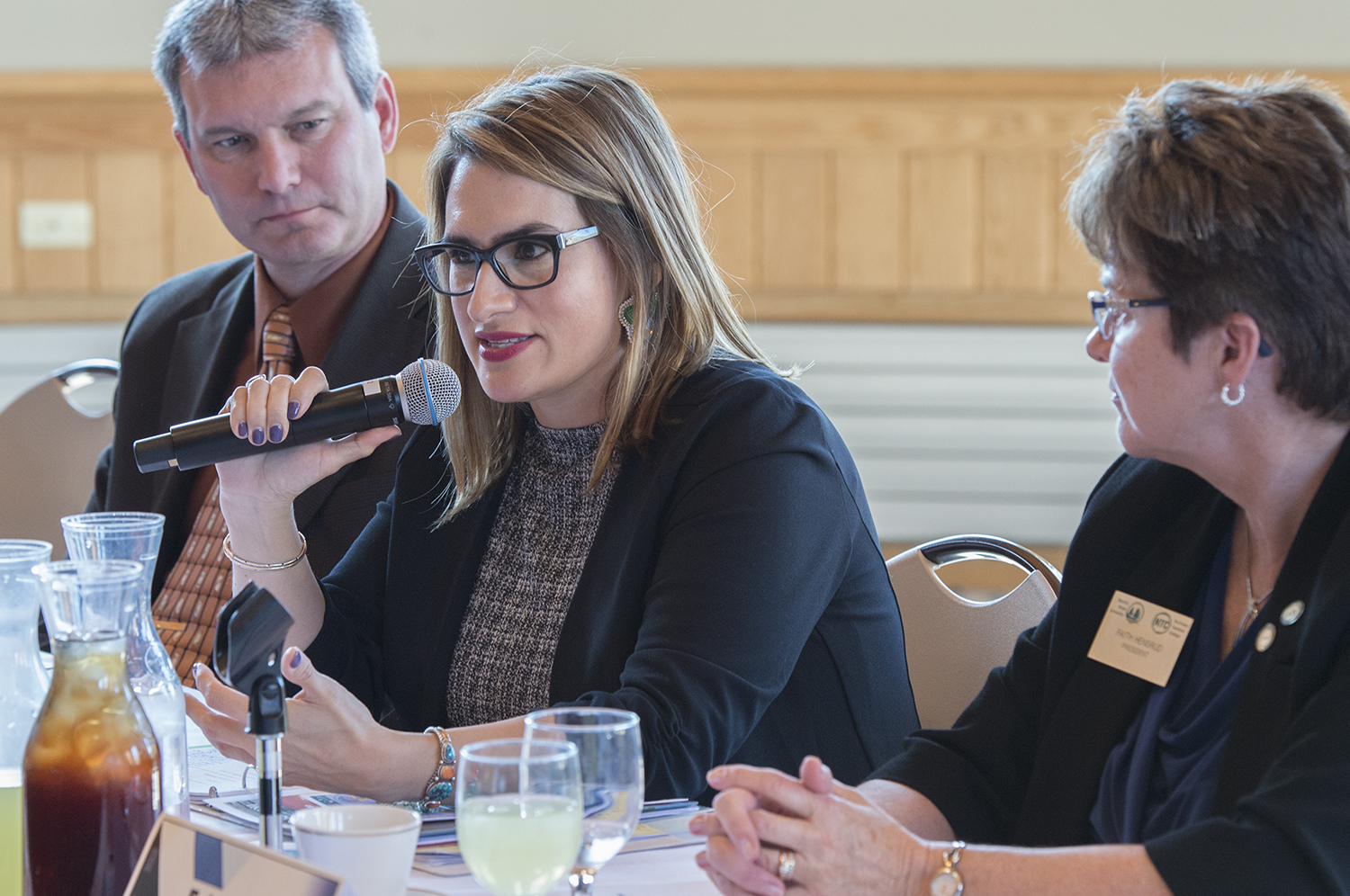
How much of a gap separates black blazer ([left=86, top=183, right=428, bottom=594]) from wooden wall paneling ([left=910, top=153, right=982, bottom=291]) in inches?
85.7

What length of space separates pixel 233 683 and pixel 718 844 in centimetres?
40

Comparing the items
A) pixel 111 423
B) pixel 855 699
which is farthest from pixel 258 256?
pixel 855 699

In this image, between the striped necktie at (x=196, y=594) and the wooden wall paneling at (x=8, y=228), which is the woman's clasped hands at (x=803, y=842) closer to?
the striped necktie at (x=196, y=594)

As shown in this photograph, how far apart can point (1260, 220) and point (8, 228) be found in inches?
166

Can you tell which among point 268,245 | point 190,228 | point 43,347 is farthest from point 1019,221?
point 43,347

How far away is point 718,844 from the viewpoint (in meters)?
1.03

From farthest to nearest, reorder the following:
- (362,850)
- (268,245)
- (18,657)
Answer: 1. (268,245)
2. (18,657)
3. (362,850)

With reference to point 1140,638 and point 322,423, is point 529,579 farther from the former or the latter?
point 1140,638

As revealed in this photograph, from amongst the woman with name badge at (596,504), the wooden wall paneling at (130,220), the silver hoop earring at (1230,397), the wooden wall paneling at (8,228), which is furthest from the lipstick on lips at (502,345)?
the wooden wall paneling at (8,228)

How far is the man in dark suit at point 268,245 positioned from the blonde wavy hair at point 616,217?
334mm

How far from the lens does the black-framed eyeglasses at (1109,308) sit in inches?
47.4

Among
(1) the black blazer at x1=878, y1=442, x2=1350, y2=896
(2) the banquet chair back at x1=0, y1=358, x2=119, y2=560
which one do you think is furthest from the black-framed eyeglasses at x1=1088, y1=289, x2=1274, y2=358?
(2) the banquet chair back at x1=0, y1=358, x2=119, y2=560

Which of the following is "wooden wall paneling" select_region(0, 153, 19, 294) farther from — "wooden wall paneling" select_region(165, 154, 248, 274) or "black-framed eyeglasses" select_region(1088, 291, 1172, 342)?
"black-framed eyeglasses" select_region(1088, 291, 1172, 342)

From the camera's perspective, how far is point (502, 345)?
1690 millimetres
